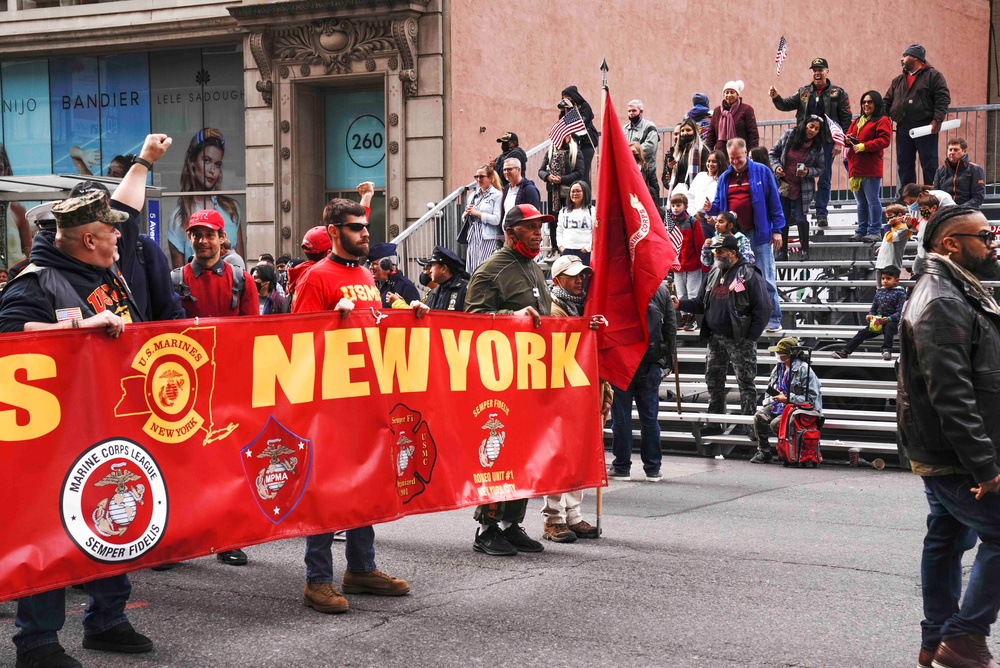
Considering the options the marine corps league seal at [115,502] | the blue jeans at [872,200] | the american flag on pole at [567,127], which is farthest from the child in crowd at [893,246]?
the marine corps league seal at [115,502]

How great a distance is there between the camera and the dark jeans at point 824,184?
1653 cm

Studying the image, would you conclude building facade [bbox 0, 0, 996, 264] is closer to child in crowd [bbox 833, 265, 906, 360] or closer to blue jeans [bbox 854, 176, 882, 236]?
blue jeans [bbox 854, 176, 882, 236]

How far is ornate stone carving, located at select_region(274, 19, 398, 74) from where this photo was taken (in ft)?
69.8

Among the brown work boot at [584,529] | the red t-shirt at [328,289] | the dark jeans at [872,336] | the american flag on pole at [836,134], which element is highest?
the american flag on pole at [836,134]

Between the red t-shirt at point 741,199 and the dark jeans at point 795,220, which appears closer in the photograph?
the red t-shirt at point 741,199

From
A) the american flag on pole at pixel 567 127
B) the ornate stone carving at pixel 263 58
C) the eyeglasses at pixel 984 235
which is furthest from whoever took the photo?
the ornate stone carving at pixel 263 58

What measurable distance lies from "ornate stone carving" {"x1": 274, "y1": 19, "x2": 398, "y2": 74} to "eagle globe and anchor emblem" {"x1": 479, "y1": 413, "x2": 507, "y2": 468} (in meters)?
15.2

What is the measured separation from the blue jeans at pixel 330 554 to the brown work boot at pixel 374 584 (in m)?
0.04

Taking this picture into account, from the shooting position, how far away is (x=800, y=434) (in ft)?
38.3

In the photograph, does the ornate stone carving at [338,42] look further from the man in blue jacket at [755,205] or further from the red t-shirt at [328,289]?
the red t-shirt at [328,289]

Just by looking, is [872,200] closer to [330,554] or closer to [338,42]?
[338,42]

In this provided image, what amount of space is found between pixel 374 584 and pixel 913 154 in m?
12.8

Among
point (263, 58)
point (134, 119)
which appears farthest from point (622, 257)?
point (134, 119)

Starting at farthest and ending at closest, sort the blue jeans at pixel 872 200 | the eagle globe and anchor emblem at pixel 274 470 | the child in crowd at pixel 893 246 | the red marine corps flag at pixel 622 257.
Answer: the blue jeans at pixel 872 200
the child in crowd at pixel 893 246
the red marine corps flag at pixel 622 257
the eagle globe and anchor emblem at pixel 274 470
